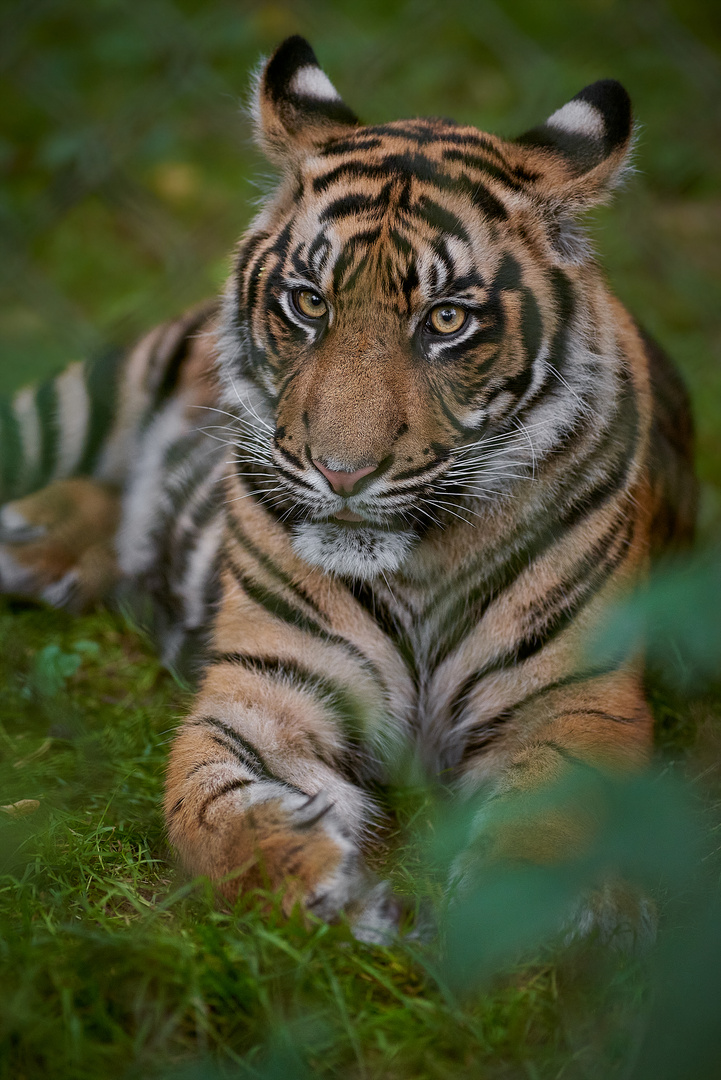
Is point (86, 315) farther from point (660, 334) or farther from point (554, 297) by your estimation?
point (554, 297)

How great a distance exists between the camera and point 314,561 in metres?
1.86

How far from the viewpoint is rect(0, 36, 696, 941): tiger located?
1.67m

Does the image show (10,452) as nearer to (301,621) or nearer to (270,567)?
(270,567)

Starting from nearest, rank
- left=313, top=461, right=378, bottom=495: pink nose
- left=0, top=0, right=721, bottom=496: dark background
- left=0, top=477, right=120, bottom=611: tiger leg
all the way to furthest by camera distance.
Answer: left=313, top=461, right=378, bottom=495: pink nose → left=0, top=477, right=120, bottom=611: tiger leg → left=0, top=0, right=721, bottom=496: dark background

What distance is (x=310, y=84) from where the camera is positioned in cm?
205

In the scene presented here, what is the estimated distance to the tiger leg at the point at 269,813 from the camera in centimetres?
152

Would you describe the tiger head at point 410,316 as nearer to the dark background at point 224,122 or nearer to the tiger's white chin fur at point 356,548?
the tiger's white chin fur at point 356,548

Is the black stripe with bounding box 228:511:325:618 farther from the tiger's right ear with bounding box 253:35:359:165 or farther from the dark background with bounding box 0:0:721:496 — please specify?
the dark background with bounding box 0:0:721:496

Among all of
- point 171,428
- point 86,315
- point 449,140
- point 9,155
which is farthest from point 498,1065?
point 9,155

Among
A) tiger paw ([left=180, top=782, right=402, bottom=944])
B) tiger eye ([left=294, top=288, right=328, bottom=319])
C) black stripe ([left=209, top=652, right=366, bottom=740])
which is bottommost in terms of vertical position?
tiger paw ([left=180, top=782, right=402, bottom=944])

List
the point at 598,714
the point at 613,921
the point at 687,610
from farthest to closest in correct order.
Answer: the point at 598,714
the point at 613,921
the point at 687,610

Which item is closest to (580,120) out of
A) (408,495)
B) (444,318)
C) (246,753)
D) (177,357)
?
(444,318)

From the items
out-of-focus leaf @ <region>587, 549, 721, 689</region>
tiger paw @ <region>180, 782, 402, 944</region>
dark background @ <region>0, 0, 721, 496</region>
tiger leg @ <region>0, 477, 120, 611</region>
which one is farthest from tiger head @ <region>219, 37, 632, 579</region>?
dark background @ <region>0, 0, 721, 496</region>

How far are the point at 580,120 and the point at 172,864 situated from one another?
1.60 meters
